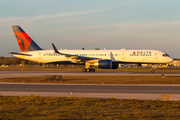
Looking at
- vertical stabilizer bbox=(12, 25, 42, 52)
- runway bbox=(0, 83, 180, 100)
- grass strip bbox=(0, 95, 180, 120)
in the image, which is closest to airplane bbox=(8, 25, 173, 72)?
vertical stabilizer bbox=(12, 25, 42, 52)

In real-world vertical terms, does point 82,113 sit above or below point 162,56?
below

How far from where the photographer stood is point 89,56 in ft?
172

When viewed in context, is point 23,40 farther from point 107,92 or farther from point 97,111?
point 97,111

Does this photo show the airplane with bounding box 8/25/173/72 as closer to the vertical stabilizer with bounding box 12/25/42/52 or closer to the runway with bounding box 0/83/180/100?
the vertical stabilizer with bounding box 12/25/42/52

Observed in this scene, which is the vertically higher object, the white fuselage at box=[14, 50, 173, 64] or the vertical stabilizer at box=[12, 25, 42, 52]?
the vertical stabilizer at box=[12, 25, 42, 52]

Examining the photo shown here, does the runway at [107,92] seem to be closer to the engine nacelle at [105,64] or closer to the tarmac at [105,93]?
the tarmac at [105,93]

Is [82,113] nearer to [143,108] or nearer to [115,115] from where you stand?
[115,115]

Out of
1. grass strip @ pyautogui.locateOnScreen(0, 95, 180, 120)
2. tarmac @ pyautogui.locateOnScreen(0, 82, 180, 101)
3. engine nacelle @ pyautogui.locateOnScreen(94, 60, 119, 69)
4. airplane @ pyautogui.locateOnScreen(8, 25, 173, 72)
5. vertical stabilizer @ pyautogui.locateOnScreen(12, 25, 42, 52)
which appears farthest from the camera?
vertical stabilizer @ pyautogui.locateOnScreen(12, 25, 42, 52)

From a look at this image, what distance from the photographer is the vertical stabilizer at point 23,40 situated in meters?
55.5

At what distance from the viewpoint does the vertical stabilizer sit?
55547mm

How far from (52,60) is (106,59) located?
12.9 meters

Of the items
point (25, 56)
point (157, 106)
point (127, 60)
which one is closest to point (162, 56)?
point (127, 60)

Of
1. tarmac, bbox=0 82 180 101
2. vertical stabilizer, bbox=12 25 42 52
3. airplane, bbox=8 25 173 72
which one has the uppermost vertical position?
vertical stabilizer, bbox=12 25 42 52

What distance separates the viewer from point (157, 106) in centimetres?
1324
